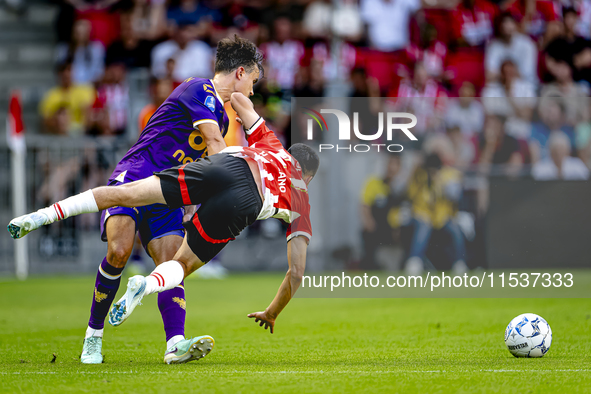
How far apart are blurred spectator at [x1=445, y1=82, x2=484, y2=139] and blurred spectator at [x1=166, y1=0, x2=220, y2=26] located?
540cm

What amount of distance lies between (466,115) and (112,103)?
637cm

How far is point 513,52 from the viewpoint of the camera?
1498 cm

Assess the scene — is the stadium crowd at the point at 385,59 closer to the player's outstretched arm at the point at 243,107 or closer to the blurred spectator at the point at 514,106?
the blurred spectator at the point at 514,106

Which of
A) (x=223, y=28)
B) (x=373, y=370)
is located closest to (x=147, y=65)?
(x=223, y=28)

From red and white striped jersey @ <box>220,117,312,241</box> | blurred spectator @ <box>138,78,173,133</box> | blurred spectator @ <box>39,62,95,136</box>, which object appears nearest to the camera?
red and white striped jersey @ <box>220,117,312,241</box>

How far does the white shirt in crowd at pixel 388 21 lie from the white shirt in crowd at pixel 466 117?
2536mm

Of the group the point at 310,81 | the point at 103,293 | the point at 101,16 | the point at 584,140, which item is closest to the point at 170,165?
the point at 103,293

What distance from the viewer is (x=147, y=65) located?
14.9m

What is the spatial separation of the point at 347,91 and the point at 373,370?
8.90 meters

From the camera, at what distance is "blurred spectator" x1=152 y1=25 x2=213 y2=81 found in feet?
47.9

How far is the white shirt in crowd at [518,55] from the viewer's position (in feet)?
49.0

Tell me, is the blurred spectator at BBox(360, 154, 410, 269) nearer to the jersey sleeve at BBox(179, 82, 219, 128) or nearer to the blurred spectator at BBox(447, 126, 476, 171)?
the blurred spectator at BBox(447, 126, 476, 171)

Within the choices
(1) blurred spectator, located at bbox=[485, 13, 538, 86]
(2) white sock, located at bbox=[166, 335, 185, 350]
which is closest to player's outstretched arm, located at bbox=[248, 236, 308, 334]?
(2) white sock, located at bbox=[166, 335, 185, 350]

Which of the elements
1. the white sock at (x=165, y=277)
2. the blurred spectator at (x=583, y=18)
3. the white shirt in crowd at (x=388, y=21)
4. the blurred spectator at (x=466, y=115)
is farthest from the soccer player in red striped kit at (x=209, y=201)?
the blurred spectator at (x=583, y=18)
